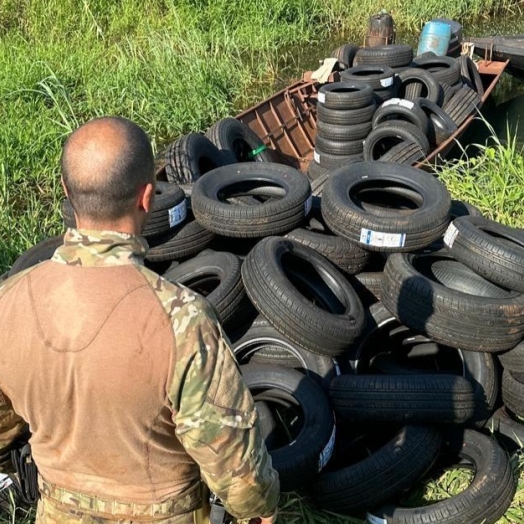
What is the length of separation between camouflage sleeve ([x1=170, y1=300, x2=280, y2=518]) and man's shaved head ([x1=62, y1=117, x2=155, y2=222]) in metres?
0.38

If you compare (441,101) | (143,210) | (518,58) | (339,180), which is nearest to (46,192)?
(339,180)

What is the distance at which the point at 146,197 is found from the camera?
189cm

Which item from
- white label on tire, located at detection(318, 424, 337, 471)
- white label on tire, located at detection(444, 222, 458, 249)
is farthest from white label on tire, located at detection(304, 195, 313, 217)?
white label on tire, located at detection(318, 424, 337, 471)

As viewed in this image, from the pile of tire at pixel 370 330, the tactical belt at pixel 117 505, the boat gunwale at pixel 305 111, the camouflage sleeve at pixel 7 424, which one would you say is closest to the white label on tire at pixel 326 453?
the pile of tire at pixel 370 330

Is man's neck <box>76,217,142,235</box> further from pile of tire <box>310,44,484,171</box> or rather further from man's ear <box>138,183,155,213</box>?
pile of tire <box>310,44,484,171</box>

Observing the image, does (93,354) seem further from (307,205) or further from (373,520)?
(307,205)

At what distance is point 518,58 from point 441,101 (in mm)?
3840

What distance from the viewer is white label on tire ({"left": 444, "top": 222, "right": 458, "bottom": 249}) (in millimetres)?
4547

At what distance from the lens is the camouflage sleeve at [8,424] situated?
2146 mm

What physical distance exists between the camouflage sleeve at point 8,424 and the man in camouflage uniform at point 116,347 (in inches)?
6.0

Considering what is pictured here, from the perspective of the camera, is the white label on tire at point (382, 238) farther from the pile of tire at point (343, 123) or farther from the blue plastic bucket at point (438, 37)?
the blue plastic bucket at point (438, 37)

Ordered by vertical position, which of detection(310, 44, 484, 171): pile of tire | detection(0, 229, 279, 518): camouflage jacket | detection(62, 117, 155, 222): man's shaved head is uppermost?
detection(62, 117, 155, 222): man's shaved head

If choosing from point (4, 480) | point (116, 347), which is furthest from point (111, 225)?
point (4, 480)

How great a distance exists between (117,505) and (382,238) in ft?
9.80
